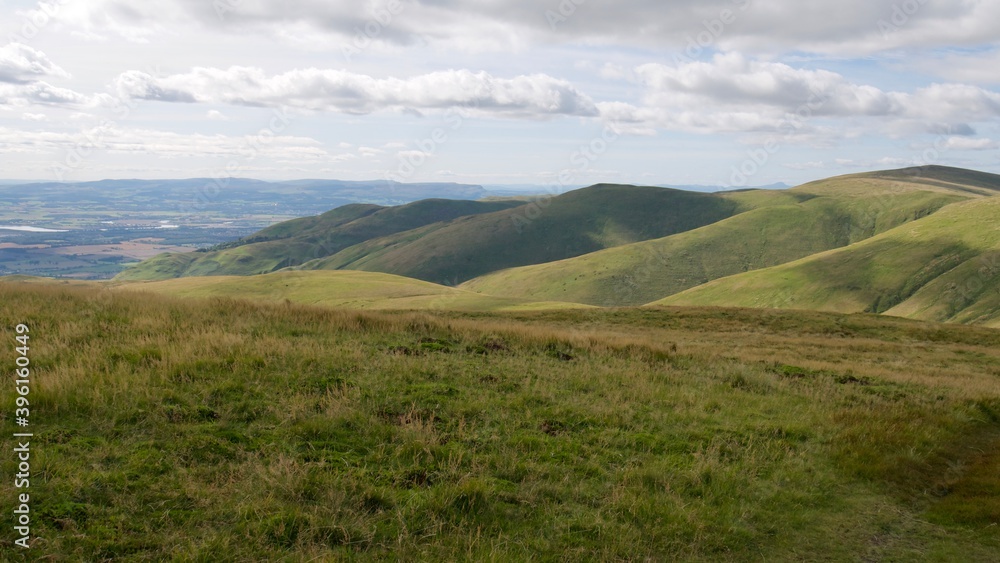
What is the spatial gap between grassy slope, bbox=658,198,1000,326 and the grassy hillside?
445 feet

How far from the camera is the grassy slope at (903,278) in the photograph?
428 ft

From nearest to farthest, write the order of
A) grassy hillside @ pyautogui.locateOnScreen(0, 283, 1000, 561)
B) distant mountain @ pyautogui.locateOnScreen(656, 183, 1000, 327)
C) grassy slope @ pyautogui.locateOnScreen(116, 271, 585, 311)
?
grassy hillside @ pyautogui.locateOnScreen(0, 283, 1000, 561), grassy slope @ pyautogui.locateOnScreen(116, 271, 585, 311), distant mountain @ pyautogui.locateOnScreen(656, 183, 1000, 327)

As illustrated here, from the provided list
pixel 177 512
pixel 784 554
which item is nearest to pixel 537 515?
pixel 784 554

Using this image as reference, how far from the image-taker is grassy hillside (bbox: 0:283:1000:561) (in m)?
6.77

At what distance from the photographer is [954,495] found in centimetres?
1008

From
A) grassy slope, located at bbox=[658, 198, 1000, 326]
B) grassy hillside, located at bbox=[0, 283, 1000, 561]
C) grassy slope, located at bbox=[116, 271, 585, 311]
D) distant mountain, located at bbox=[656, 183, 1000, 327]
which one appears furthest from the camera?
grassy slope, located at bbox=[658, 198, 1000, 326]

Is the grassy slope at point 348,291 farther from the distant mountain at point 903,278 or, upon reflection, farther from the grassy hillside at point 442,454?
the grassy hillside at point 442,454

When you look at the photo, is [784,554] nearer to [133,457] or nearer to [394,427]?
[394,427]

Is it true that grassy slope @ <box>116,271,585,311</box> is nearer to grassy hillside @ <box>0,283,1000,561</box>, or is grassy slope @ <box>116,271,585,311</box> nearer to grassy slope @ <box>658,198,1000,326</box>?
grassy hillside @ <box>0,283,1000,561</box>

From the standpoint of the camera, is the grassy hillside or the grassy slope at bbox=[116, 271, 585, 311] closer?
the grassy hillside

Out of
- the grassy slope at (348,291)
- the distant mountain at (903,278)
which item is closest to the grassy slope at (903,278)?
the distant mountain at (903,278)

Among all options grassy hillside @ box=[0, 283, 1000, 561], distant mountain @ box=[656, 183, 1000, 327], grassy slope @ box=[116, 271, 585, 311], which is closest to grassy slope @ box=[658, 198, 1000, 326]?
distant mountain @ box=[656, 183, 1000, 327]

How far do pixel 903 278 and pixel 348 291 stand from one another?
13985 cm

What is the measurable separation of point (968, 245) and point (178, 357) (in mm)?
192569
